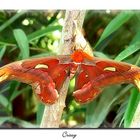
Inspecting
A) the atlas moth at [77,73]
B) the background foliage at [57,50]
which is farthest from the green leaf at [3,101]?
the atlas moth at [77,73]

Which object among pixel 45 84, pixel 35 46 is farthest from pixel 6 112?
pixel 45 84

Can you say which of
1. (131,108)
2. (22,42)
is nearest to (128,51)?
(131,108)

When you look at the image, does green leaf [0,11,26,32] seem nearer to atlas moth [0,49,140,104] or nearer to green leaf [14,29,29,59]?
green leaf [14,29,29,59]

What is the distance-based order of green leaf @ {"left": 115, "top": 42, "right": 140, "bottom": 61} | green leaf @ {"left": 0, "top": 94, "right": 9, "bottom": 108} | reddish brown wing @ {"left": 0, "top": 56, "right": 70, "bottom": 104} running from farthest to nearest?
green leaf @ {"left": 0, "top": 94, "right": 9, "bottom": 108} < green leaf @ {"left": 115, "top": 42, "right": 140, "bottom": 61} < reddish brown wing @ {"left": 0, "top": 56, "right": 70, "bottom": 104}

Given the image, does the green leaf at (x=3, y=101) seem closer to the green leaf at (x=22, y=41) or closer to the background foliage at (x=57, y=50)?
the background foliage at (x=57, y=50)

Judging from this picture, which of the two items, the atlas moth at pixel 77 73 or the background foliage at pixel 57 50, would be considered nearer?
the atlas moth at pixel 77 73

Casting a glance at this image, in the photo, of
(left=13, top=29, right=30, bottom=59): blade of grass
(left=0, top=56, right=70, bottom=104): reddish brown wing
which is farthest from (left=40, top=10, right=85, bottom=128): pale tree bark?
(left=13, top=29, right=30, bottom=59): blade of grass

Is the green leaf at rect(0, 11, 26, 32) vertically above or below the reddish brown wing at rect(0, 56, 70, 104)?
above
